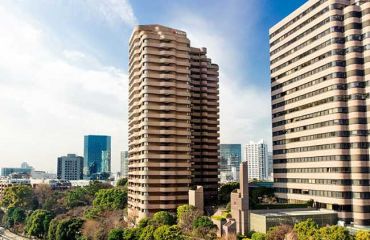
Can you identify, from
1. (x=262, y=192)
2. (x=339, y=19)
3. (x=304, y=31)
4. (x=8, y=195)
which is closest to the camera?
(x=339, y=19)

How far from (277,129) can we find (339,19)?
34428 millimetres

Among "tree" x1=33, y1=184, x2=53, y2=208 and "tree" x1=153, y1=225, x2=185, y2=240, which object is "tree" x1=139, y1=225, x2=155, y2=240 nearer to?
"tree" x1=153, y1=225, x2=185, y2=240

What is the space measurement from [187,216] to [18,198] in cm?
9436

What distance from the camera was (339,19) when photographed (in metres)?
89.6

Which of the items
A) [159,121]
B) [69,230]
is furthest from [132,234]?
[159,121]

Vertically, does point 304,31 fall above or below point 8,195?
above

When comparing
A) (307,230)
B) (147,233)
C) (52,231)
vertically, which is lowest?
(52,231)

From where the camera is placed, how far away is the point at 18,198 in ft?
502

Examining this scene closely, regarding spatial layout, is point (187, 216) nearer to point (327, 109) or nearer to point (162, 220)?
point (162, 220)

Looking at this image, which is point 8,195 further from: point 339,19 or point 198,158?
point 339,19

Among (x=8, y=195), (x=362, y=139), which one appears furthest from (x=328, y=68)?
(x=8, y=195)

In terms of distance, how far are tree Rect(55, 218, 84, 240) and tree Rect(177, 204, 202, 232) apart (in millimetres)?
26012

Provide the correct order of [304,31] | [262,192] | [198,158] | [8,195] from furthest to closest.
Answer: [8,195] < [198,158] < [262,192] < [304,31]

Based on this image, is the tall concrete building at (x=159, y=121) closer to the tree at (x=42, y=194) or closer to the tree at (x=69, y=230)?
the tree at (x=69, y=230)
